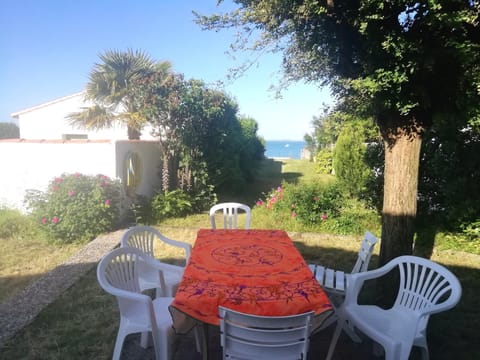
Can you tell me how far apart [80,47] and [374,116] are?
13.3 meters

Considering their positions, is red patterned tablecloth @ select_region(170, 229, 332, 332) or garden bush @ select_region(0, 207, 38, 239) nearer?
red patterned tablecloth @ select_region(170, 229, 332, 332)

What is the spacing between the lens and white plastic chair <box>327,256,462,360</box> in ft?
6.89

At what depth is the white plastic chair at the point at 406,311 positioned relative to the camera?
6.89 ft

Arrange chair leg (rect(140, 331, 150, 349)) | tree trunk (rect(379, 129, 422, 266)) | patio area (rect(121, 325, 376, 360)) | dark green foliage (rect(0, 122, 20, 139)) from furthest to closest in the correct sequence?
dark green foliage (rect(0, 122, 20, 139))
tree trunk (rect(379, 129, 422, 266))
chair leg (rect(140, 331, 150, 349))
patio area (rect(121, 325, 376, 360))

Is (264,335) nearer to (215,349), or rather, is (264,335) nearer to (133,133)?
(215,349)

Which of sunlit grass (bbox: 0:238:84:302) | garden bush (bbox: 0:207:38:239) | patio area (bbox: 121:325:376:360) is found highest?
garden bush (bbox: 0:207:38:239)

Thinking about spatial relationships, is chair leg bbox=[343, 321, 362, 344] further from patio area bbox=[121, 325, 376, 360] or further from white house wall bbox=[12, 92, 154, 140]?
white house wall bbox=[12, 92, 154, 140]

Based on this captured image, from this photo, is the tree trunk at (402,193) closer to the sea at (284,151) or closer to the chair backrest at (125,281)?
the chair backrest at (125,281)

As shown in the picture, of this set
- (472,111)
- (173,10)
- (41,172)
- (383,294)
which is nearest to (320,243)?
(383,294)

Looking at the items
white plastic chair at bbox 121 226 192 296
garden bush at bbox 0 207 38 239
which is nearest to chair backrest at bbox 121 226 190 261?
white plastic chair at bbox 121 226 192 296

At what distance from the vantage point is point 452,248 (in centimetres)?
546

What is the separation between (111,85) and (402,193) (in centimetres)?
784

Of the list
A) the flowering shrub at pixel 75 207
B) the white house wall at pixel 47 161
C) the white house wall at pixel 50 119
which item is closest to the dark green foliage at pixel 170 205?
the white house wall at pixel 47 161

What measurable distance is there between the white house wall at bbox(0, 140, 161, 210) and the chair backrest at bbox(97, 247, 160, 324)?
13.1 ft
